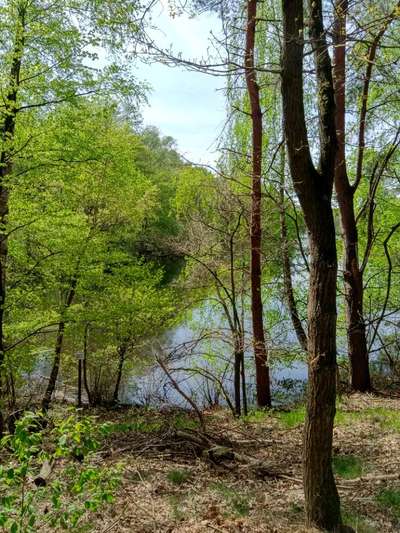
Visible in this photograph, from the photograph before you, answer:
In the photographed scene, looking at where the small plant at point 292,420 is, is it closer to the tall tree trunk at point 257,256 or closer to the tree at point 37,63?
the tall tree trunk at point 257,256


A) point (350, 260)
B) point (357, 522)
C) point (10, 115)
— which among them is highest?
point (10, 115)

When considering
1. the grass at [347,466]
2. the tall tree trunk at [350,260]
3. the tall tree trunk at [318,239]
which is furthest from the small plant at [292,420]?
the tall tree trunk at [318,239]

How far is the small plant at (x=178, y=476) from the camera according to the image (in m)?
4.04

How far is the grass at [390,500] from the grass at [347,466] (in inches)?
18.5

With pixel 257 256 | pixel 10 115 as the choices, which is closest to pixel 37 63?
pixel 10 115

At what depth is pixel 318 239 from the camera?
298cm

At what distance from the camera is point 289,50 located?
9.23 feet

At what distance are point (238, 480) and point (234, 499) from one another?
446 millimetres

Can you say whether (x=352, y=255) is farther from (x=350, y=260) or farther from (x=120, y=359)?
(x=120, y=359)

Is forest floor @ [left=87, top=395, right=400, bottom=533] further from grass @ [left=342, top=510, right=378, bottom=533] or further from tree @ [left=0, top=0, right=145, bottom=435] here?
tree @ [left=0, top=0, right=145, bottom=435]

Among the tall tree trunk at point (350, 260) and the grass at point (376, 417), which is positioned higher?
the tall tree trunk at point (350, 260)

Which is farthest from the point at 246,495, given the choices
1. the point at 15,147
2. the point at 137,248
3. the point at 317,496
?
the point at 137,248

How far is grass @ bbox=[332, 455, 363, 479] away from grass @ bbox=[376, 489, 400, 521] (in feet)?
1.54

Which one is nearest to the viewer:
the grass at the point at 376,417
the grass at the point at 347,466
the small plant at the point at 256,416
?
the grass at the point at 347,466
